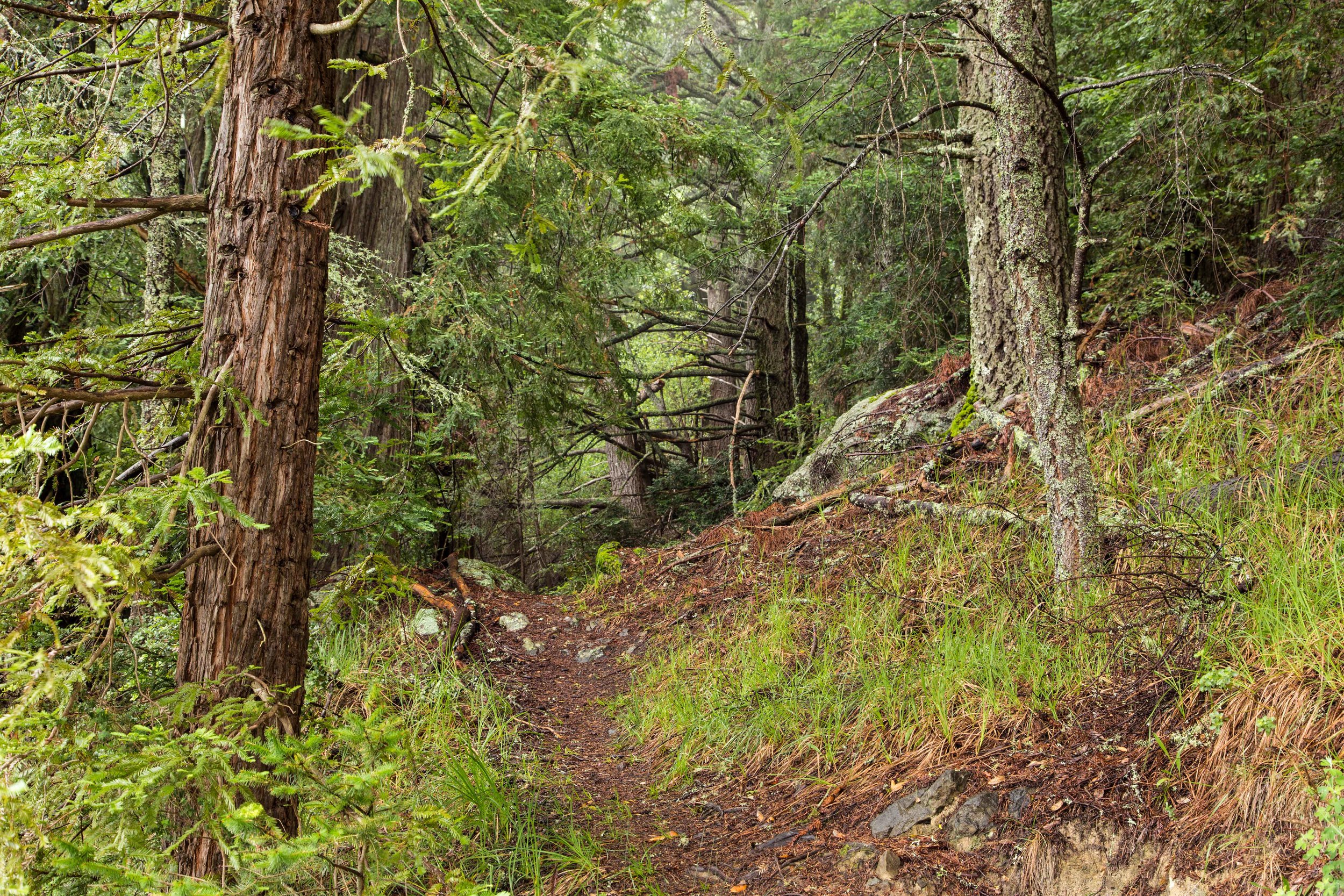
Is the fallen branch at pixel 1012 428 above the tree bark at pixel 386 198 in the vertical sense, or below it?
below

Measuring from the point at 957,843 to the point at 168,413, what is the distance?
11.2 feet

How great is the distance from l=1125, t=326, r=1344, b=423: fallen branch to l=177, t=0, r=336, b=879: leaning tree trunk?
5222 millimetres

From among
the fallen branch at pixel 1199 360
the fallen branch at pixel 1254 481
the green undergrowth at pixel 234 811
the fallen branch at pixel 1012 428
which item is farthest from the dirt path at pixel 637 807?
the fallen branch at pixel 1199 360

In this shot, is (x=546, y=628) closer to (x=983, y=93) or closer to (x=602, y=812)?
(x=602, y=812)

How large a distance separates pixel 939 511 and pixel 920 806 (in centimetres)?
259

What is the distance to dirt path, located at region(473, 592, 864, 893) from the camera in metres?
3.60

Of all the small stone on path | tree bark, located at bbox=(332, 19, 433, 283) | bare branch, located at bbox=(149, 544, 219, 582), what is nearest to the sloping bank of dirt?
the small stone on path

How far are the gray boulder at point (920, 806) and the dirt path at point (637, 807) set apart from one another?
0.61 ft

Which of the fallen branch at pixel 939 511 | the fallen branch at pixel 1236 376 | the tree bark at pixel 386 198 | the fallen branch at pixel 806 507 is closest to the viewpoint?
the fallen branch at pixel 1236 376

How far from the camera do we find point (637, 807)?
4.49 meters

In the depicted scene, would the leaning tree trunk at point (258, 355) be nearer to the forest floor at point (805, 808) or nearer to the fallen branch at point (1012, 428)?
the forest floor at point (805, 808)

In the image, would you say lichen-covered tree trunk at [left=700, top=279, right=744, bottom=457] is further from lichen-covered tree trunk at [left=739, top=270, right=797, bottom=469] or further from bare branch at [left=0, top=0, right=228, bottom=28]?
bare branch at [left=0, top=0, right=228, bottom=28]

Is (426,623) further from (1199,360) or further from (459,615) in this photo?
(1199,360)

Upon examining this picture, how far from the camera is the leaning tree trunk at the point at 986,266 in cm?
672
